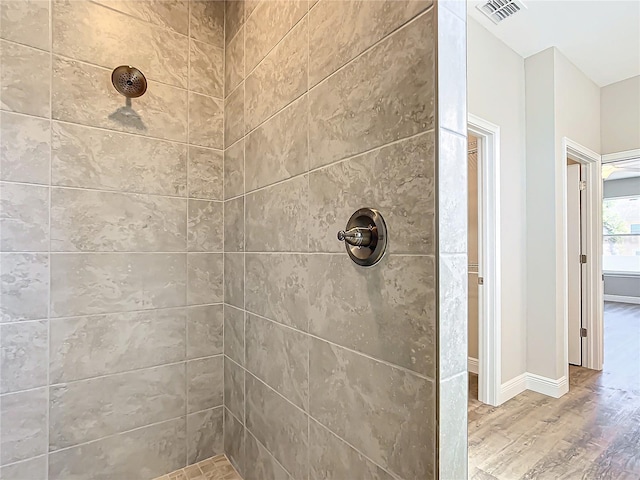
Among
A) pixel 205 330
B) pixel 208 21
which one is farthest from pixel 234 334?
pixel 208 21

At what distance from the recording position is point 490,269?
257 cm

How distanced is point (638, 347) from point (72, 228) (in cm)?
561

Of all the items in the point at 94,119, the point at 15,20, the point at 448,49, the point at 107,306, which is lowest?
the point at 107,306

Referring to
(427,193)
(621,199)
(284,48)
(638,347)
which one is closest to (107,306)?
(284,48)

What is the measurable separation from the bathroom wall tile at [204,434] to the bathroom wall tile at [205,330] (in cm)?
29

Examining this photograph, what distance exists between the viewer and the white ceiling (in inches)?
91.4

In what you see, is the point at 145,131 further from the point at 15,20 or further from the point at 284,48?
the point at 284,48

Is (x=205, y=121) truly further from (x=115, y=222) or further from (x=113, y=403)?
(x=113, y=403)

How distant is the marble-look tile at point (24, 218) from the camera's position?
1.25 meters

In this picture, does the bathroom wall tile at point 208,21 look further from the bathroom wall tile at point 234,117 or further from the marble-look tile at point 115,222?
the marble-look tile at point 115,222

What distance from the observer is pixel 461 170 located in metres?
0.74

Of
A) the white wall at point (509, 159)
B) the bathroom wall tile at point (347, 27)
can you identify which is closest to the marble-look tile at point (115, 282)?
the bathroom wall tile at point (347, 27)

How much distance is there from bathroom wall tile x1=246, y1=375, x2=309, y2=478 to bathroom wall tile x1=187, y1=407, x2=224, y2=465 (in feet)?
1.00

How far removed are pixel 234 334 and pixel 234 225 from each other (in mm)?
508
